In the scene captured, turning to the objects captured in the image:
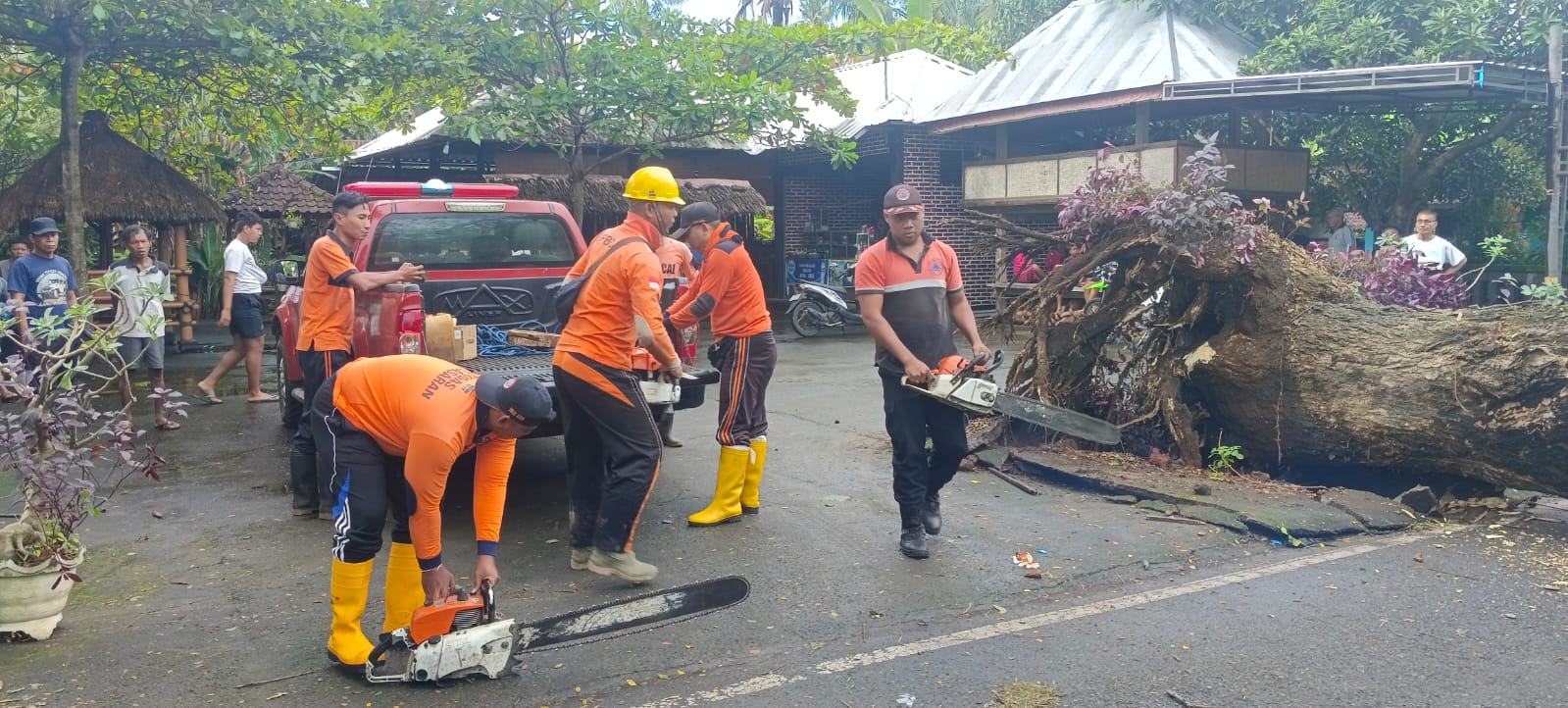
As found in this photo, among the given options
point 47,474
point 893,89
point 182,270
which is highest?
point 893,89

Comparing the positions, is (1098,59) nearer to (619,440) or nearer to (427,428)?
(619,440)

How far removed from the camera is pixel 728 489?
5852mm

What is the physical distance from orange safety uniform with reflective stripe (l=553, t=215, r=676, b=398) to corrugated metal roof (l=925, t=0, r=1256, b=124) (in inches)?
427

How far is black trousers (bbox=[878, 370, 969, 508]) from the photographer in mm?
5270

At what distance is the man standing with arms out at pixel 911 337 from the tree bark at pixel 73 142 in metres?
8.89

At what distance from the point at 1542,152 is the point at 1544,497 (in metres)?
9.93

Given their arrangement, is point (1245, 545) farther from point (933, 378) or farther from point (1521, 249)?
point (1521, 249)

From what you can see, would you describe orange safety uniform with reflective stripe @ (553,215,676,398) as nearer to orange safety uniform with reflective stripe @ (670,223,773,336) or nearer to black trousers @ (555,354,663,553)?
black trousers @ (555,354,663,553)

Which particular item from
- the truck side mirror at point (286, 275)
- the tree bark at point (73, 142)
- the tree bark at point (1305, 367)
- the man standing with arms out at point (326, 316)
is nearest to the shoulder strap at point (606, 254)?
the man standing with arms out at point (326, 316)

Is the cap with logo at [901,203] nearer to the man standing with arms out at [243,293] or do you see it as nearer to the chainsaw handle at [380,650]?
the chainsaw handle at [380,650]

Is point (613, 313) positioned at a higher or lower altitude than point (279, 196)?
lower

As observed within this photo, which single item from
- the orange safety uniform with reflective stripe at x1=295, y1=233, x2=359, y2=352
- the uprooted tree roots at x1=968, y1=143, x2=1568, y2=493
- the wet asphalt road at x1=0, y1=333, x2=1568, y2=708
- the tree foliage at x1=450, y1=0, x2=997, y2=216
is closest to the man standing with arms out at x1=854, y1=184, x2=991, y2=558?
the wet asphalt road at x1=0, y1=333, x2=1568, y2=708

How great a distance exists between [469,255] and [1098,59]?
11332mm

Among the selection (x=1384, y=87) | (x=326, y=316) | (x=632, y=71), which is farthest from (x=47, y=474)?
(x=1384, y=87)
